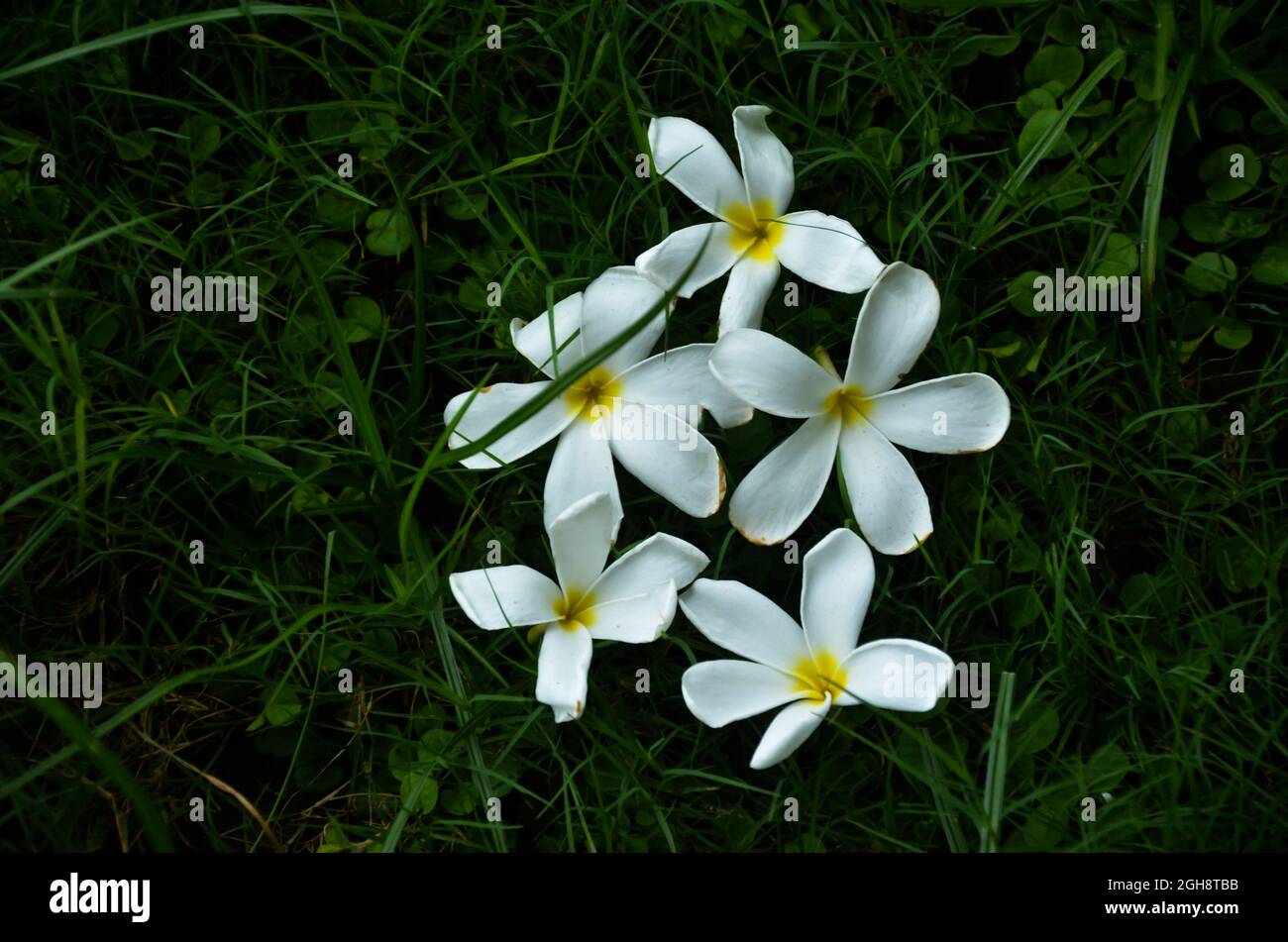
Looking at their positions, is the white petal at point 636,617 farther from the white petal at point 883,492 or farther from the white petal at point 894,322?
the white petal at point 894,322

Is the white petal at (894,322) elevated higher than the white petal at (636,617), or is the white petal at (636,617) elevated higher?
the white petal at (894,322)

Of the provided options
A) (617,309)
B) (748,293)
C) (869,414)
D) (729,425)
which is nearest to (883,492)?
(869,414)

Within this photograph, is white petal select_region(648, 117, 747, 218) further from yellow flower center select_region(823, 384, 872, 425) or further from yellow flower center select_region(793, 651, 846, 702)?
yellow flower center select_region(793, 651, 846, 702)

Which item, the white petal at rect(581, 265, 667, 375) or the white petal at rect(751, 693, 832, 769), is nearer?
the white petal at rect(751, 693, 832, 769)

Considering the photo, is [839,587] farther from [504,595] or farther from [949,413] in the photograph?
[504,595]

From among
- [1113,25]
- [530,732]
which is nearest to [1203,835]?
[530,732]

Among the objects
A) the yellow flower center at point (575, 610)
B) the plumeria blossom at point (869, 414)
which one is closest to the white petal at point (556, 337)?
the plumeria blossom at point (869, 414)

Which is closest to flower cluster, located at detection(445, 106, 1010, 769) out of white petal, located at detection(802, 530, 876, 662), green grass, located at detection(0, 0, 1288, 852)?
white petal, located at detection(802, 530, 876, 662)
